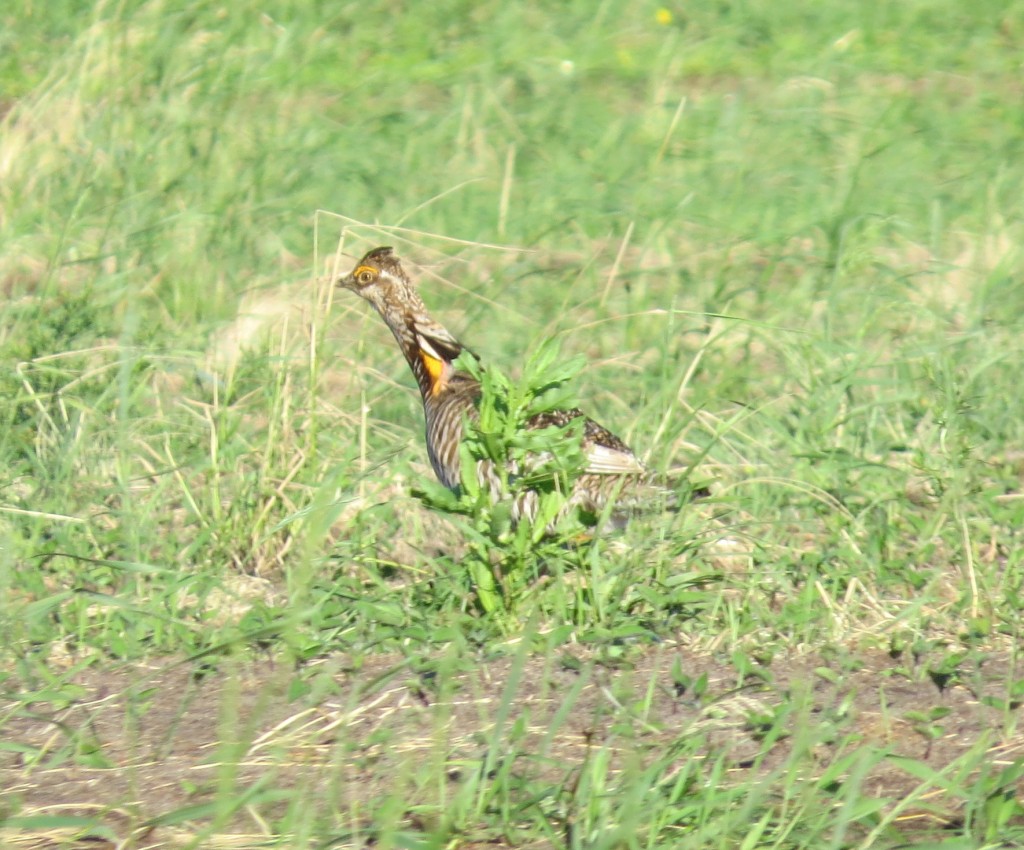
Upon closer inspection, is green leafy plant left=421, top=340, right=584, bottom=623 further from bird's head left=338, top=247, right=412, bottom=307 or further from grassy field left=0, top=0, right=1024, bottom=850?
bird's head left=338, top=247, right=412, bottom=307

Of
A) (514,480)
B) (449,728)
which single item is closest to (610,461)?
(514,480)

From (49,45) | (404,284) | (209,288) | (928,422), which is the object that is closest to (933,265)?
(928,422)

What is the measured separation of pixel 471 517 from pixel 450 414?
945 millimetres

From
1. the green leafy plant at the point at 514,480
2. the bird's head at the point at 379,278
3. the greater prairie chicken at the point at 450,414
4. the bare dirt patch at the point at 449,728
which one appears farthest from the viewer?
the bird's head at the point at 379,278

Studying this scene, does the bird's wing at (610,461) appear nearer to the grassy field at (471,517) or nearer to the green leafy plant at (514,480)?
the grassy field at (471,517)

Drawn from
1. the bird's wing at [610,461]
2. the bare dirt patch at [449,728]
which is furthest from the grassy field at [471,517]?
the bird's wing at [610,461]

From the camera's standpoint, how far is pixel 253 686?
13.2ft

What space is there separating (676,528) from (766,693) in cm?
70

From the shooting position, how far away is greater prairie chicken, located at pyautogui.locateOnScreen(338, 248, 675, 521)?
486cm

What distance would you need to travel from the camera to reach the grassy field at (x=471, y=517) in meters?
3.36

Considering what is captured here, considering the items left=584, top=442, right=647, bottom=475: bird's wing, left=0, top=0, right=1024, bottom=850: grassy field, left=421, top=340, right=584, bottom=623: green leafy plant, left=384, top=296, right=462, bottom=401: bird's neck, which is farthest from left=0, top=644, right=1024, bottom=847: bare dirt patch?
left=384, top=296, right=462, bottom=401: bird's neck

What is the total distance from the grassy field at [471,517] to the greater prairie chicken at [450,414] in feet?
0.55

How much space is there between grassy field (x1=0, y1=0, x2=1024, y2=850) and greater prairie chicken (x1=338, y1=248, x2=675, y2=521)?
169mm

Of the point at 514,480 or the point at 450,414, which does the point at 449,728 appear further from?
the point at 450,414
